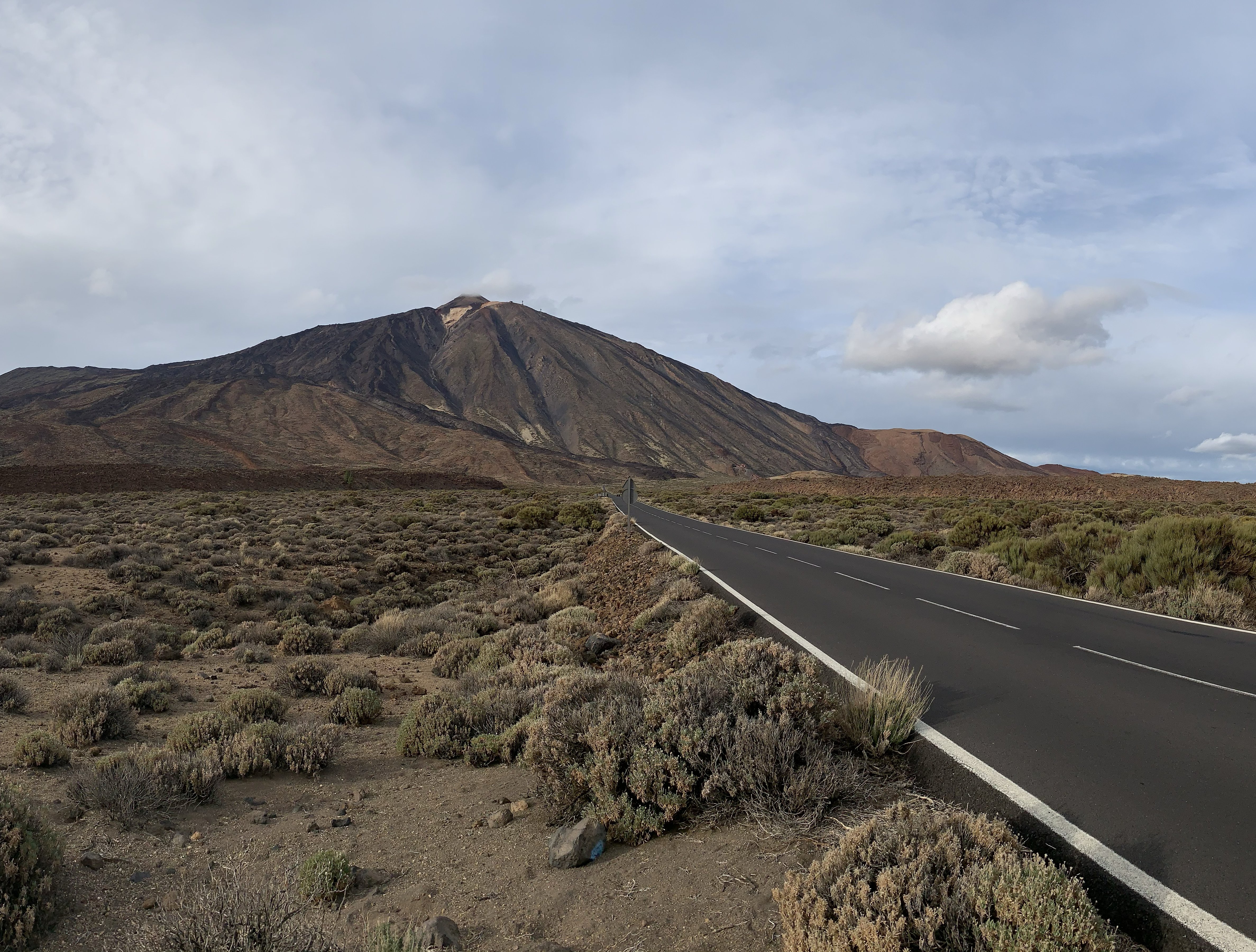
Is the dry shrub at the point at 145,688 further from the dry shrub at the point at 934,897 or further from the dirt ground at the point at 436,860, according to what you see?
the dry shrub at the point at 934,897

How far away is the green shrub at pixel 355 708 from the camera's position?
7.68 metres

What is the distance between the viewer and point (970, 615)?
10.5 m

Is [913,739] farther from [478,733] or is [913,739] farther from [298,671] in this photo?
[298,671]

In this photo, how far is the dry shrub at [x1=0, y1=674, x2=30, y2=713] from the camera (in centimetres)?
732

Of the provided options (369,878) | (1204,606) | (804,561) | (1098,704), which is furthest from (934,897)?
(804,561)

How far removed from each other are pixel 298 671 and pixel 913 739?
7.79 metres

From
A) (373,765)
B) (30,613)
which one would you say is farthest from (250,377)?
(373,765)

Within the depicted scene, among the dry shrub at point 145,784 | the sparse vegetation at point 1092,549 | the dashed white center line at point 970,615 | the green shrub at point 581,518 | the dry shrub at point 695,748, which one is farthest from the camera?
the green shrub at point 581,518

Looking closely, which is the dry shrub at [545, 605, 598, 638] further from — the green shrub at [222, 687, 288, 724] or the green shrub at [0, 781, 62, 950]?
the green shrub at [0, 781, 62, 950]

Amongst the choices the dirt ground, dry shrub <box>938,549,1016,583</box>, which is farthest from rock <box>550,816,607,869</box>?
dry shrub <box>938,549,1016,583</box>

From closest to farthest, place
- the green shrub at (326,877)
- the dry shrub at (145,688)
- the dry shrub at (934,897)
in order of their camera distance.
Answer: the dry shrub at (934,897) → the green shrub at (326,877) → the dry shrub at (145,688)

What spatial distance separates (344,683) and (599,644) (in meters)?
3.55

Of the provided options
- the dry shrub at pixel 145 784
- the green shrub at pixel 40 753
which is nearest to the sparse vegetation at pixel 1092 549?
the dry shrub at pixel 145 784

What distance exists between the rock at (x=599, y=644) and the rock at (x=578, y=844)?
5.25m
